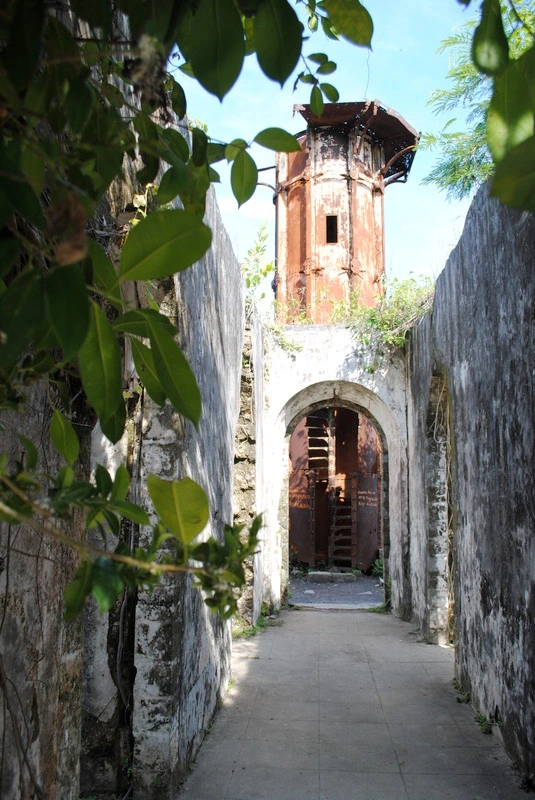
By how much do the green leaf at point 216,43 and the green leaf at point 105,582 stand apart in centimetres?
59

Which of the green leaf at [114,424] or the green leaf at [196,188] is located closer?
the green leaf at [114,424]

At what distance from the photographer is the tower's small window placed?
13562mm

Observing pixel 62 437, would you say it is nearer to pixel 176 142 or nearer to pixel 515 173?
pixel 176 142

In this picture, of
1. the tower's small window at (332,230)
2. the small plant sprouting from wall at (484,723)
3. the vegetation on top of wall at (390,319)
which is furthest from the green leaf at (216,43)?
the tower's small window at (332,230)

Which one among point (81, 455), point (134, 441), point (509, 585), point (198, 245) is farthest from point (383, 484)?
point (198, 245)

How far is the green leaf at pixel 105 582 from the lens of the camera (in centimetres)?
75

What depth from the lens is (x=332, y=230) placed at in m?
13.6

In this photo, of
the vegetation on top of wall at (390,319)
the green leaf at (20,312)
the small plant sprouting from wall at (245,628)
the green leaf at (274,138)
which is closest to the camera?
the green leaf at (20,312)

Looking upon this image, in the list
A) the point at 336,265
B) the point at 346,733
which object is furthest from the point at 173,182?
the point at 336,265

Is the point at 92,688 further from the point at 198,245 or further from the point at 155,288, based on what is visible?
the point at 198,245

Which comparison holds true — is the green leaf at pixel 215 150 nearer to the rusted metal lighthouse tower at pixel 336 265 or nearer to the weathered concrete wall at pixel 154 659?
the weathered concrete wall at pixel 154 659

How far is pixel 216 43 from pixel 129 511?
0.61m

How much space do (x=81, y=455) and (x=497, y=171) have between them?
5.74 feet

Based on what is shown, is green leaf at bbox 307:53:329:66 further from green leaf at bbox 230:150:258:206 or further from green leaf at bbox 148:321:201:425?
green leaf at bbox 148:321:201:425
